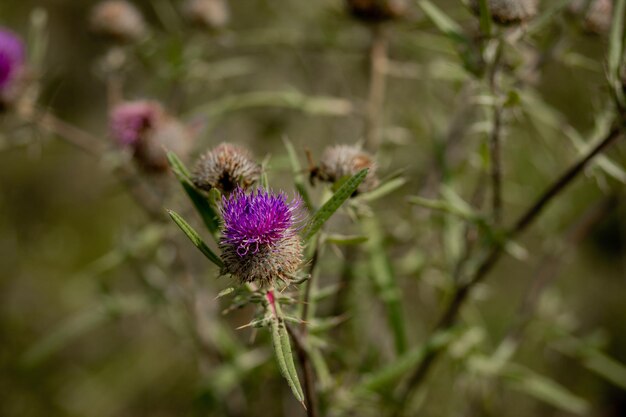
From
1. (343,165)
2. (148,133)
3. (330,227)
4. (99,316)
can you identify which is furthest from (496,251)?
(99,316)

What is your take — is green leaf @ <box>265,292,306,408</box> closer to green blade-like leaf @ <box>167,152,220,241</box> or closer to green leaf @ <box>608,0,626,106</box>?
green blade-like leaf @ <box>167,152,220,241</box>

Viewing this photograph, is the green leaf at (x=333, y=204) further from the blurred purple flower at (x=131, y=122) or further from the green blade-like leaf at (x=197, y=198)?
the blurred purple flower at (x=131, y=122)

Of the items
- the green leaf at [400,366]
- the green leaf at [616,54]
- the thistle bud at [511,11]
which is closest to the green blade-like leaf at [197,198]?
the green leaf at [400,366]

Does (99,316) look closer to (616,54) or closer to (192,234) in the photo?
(192,234)

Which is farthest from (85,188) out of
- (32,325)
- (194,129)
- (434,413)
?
(434,413)

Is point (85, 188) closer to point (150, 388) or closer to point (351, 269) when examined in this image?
point (150, 388)

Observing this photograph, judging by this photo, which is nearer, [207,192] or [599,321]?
[207,192]

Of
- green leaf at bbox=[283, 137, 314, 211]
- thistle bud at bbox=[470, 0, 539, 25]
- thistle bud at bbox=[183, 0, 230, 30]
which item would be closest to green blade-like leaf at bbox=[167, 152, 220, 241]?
green leaf at bbox=[283, 137, 314, 211]
